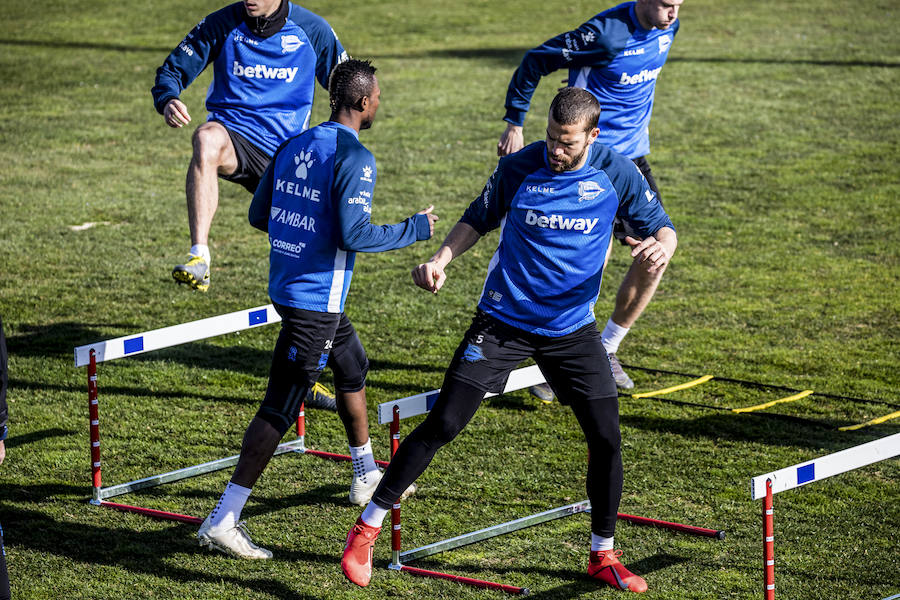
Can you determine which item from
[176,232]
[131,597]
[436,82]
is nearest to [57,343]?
[176,232]

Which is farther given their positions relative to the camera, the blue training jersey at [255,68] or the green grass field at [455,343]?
the blue training jersey at [255,68]

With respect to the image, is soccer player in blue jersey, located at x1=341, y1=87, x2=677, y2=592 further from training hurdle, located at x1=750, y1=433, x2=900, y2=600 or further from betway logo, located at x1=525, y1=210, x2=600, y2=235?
training hurdle, located at x1=750, y1=433, x2=900, y2=600

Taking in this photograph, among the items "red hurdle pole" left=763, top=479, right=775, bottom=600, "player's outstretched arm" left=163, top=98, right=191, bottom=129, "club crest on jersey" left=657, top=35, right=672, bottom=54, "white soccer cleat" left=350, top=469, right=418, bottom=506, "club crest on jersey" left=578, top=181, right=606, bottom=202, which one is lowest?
"white soccer cleat" left=350, top=469, right=418, bottom=506

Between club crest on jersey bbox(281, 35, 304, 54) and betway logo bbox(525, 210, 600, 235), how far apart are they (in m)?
2.74

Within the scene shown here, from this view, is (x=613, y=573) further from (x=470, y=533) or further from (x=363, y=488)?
(x=363, y=488)

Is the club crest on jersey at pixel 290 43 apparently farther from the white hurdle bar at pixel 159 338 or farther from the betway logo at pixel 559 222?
the betway logo at pixel 559 222

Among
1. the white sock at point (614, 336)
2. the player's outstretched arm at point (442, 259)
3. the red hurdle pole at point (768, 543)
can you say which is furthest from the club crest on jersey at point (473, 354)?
the white sock at point (614, 336)

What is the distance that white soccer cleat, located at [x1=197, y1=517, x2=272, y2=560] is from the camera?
532cm

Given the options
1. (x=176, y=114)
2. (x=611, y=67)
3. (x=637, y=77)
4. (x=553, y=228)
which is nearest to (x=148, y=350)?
(x=176, y=114)

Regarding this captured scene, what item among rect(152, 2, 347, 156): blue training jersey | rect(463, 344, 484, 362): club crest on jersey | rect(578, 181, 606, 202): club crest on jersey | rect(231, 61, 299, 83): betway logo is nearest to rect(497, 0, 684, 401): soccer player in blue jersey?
rect(152, 2, 347, 156): blue training jersey

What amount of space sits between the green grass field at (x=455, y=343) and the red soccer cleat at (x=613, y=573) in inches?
2.6

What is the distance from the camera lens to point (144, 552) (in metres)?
5.48

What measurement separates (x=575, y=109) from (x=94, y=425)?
119 inches

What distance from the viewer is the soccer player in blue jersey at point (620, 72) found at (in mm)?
7570
